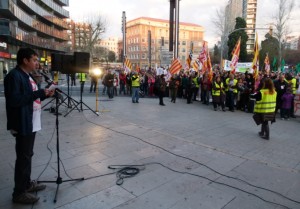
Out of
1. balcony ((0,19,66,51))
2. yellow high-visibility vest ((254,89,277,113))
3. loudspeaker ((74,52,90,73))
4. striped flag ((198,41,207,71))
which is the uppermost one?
balcony ((0,19,66,51))

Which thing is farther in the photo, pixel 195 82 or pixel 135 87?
pixel 195 82

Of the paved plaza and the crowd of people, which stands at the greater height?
the crowd of people

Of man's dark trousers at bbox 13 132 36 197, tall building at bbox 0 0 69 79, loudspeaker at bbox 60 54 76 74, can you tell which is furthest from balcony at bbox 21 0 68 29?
man's dark trousers at bbox 13 132 36 197

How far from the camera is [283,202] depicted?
3807 mm

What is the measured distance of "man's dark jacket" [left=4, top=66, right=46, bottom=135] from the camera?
10.4 ft

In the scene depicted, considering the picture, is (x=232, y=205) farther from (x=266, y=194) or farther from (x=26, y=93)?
(x=26, y=93)

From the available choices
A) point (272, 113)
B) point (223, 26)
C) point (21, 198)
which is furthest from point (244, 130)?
point (223, 26)

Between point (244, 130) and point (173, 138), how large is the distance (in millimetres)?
2906

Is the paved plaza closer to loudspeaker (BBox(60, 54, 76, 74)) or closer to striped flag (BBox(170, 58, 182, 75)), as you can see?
loudspeaker (BBox(60, 54, 76, 74))

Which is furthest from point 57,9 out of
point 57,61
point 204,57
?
point 57,61

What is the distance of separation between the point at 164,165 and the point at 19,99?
3030mm

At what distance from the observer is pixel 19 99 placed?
315 cm

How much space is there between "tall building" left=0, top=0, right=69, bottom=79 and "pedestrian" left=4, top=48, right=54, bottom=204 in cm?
3242

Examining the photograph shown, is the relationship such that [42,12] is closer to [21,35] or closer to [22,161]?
[21,35]
